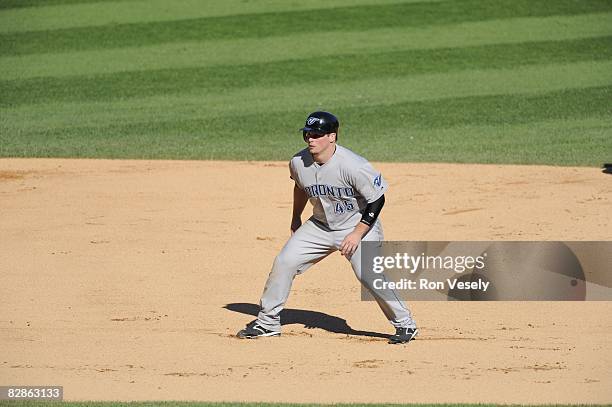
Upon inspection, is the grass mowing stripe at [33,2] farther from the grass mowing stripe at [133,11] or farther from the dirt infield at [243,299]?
the dirt infield at [243,299]

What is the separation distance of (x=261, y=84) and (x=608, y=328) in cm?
1002

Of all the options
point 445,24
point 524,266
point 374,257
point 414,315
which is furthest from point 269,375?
point 445,24

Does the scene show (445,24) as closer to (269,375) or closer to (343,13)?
(343,13)

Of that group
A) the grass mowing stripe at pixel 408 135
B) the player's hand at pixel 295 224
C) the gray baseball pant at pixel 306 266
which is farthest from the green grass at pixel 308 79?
the gray baseball pant at pixel 306 266

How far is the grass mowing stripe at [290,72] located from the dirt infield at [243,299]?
3.40 meters

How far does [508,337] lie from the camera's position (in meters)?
8.22

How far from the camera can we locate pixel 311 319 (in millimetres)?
8812

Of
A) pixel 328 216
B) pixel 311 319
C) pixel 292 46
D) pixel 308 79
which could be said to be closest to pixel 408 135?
pixel 308 79

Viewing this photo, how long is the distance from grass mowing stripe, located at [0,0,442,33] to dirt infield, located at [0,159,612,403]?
6.25 metres

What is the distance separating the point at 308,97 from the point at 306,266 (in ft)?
29.6

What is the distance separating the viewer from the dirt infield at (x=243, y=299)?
7.25 meters

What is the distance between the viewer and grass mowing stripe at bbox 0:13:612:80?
18312 millimetres

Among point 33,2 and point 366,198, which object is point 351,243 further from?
point 33,2

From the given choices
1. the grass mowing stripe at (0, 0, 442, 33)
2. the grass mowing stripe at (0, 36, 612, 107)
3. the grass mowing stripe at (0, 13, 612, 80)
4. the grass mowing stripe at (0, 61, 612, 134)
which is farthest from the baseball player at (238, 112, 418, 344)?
the grass mowing stripe at (0, 0, 442, 33)
